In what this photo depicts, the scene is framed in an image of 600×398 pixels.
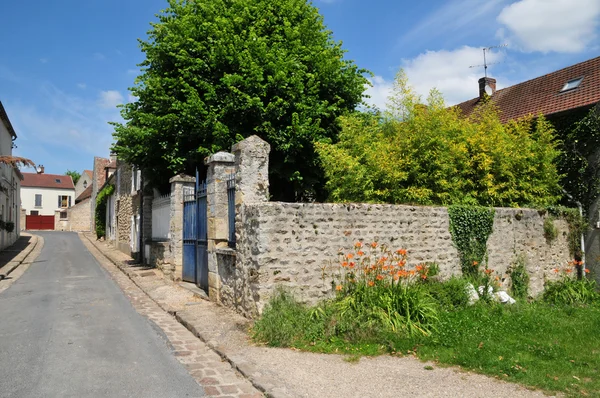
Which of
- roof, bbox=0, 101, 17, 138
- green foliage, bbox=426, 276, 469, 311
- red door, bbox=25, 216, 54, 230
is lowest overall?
green foliage, bbox=426, 276, 469, 311

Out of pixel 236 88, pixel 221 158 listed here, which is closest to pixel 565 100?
pixel 236 88

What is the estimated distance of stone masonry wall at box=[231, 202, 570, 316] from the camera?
22.2ft

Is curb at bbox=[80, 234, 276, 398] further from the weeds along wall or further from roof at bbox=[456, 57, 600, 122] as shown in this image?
roof at bbox=[456, 57, 600, 122]

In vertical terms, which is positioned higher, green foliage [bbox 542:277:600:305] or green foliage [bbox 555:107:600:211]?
green foliage [bbox 555:107:600:211]

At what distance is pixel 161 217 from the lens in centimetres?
1449

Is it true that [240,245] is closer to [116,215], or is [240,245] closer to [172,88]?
[172,88]

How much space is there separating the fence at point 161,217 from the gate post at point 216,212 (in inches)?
177

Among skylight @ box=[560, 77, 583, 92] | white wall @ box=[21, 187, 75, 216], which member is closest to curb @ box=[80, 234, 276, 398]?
skylight @ box=[560, 77, 583, 92]

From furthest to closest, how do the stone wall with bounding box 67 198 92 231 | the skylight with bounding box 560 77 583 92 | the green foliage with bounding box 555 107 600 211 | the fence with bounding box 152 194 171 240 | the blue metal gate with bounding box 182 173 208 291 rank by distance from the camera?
the stone wall with bounding box 67 198 92 231 → the skylight with bounding box 560 77 583 92 → the fence with bounding box 152 194 171 240 → the green foliage with bounding box 555 107 600 211 → the blue metal gate with bounding box 182 173 208 291

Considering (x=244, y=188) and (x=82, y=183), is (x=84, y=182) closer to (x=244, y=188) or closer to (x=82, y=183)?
(x=82, y=183)

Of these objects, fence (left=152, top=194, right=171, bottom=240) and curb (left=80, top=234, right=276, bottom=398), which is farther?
fence (left=152, top=194, right=171, bottom=240)

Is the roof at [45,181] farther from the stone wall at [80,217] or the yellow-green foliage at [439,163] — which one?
the yellow-green foliage at [439,163]

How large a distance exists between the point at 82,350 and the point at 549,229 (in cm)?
1026

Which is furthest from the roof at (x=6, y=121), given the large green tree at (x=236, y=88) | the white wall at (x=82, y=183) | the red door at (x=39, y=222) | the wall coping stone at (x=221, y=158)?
the white wall at (x=82, y=183)
